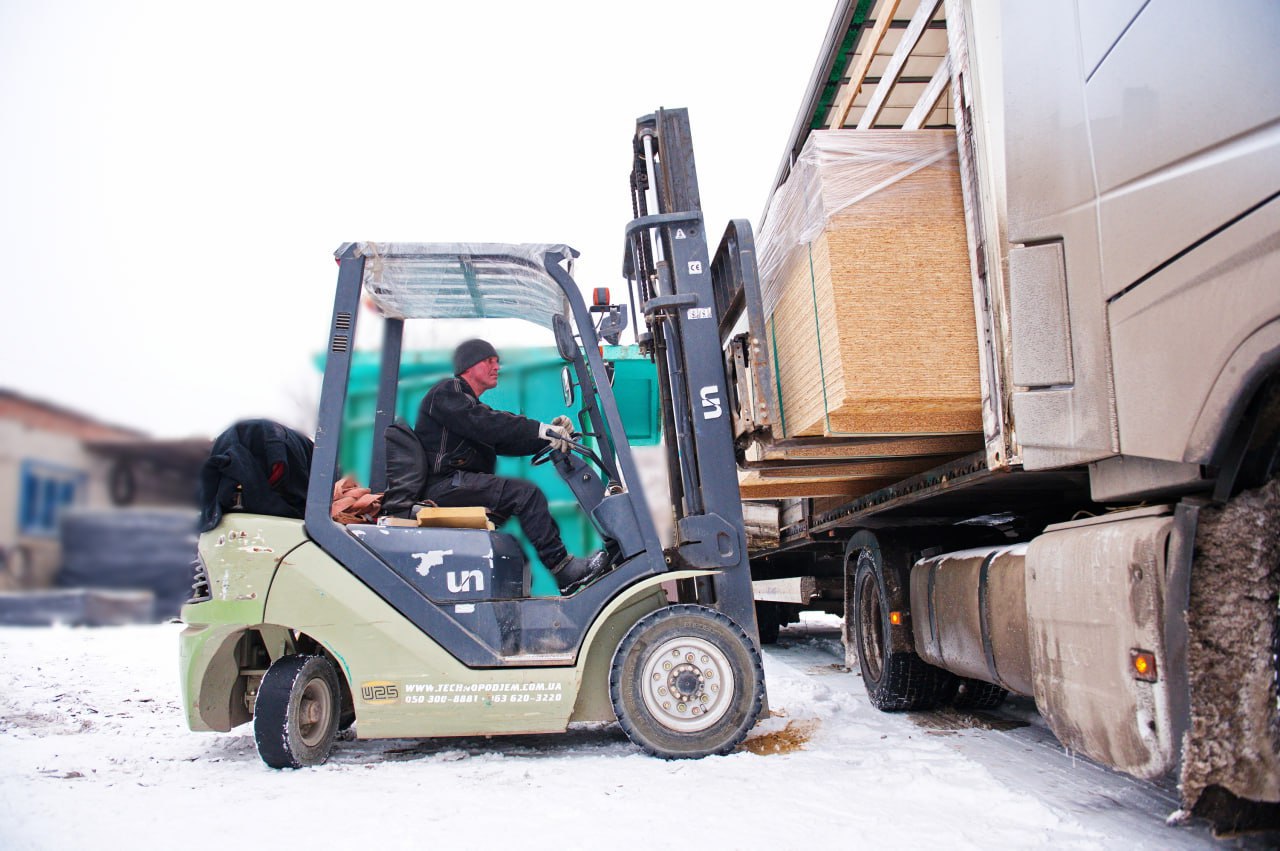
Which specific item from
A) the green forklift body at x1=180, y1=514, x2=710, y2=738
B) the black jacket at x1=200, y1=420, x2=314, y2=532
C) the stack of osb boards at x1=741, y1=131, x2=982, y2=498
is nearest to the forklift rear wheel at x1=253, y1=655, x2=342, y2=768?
the green forklift body at x1=180, y1=514, x2=710, y2=738

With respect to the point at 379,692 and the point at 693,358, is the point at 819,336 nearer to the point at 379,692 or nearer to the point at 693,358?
the point at 693,358

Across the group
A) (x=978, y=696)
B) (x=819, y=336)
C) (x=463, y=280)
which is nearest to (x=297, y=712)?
(x=463, y=280)

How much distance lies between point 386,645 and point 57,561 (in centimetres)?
340

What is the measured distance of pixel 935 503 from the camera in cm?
480

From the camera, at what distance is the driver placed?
176 inches

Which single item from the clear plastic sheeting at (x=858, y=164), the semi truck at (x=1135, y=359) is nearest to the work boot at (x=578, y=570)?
the semi truck at (x=1135, y=359)

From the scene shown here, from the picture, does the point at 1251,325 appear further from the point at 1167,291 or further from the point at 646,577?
the point at 646,577

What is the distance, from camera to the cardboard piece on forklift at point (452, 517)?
439 cm

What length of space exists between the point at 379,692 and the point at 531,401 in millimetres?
3998

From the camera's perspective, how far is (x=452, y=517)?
4410mm

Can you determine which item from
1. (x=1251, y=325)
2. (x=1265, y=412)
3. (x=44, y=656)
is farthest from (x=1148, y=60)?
(x=44, y=656)

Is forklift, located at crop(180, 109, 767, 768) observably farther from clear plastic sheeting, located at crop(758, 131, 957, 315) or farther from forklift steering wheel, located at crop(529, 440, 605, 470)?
clear plastic sheeting, located at crop(758, 131, 957, 315)

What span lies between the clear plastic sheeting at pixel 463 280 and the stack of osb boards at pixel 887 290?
1.35 metres

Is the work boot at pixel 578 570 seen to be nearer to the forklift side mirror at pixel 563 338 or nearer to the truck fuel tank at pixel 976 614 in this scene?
the forklift side mirror at pixel 563 338
